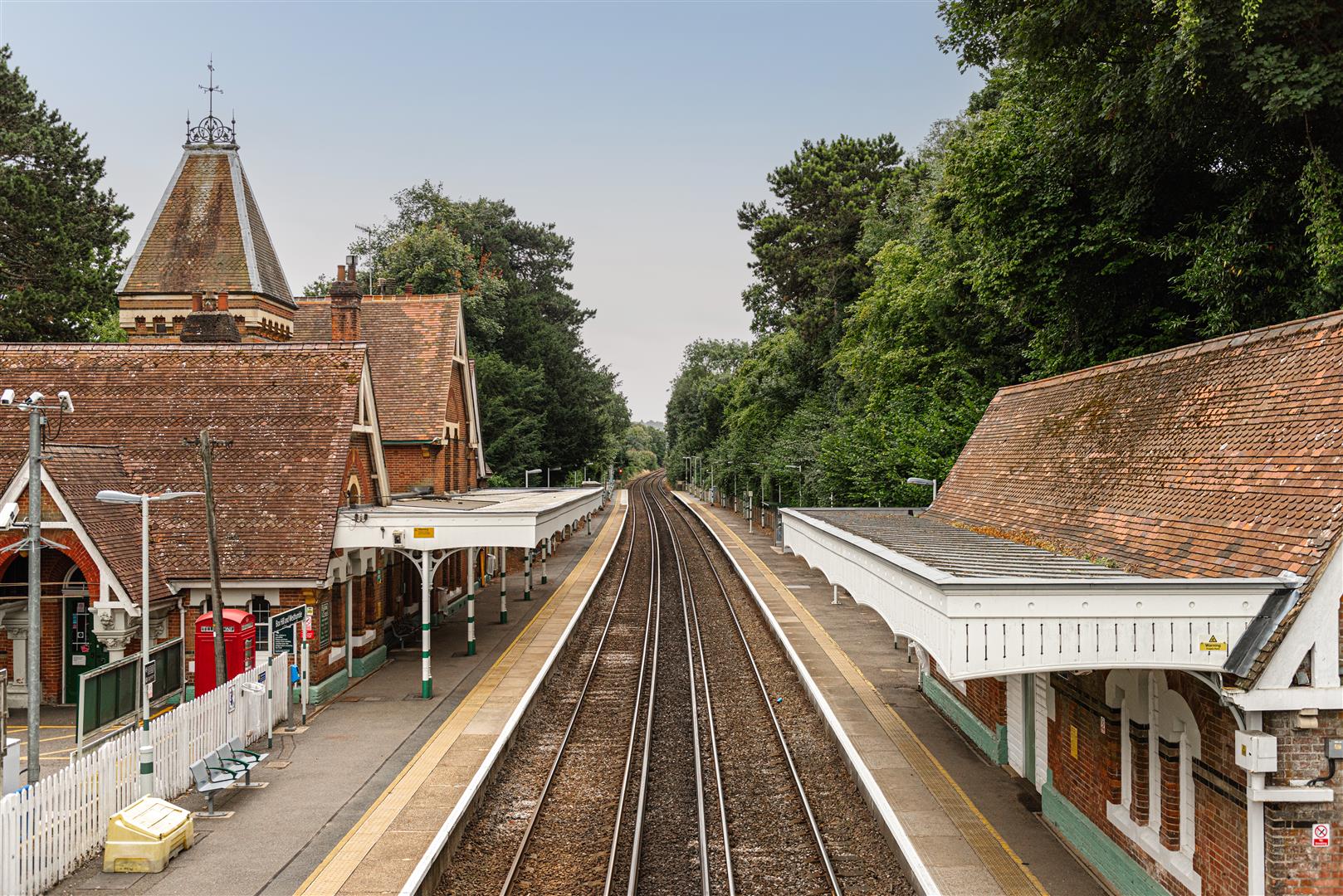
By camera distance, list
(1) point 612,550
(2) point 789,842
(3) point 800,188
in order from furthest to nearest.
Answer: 1. (3) point 800,188
2. (1) point 612,550
3. (2) point 789,842

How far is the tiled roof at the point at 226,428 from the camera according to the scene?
67.1 feet

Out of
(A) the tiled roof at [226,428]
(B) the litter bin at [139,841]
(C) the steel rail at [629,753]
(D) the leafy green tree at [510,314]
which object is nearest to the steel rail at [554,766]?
(C) the steel rail at [629,753]

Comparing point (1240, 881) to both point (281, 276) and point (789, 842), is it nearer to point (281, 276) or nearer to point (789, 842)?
point (789, 842)

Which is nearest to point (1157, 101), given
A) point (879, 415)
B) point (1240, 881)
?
point (1240, 881)

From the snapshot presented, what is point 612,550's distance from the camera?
2010 inches

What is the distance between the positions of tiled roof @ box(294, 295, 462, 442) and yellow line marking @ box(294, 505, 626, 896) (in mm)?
8075

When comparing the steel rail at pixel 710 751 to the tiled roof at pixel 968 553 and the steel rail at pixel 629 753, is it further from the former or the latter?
the tiled roof at pixel 968 553

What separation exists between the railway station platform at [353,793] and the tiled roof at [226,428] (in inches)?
147

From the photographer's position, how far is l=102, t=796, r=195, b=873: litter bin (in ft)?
38.1

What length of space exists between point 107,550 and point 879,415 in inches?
1040

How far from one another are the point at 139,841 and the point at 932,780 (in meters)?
11.1

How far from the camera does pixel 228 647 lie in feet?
58.3

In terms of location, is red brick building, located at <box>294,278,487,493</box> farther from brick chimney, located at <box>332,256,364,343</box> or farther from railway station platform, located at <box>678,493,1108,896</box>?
railway station platform, located at <box>678,493,1108,896</box>

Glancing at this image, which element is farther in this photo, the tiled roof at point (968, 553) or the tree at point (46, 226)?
the tree at point (46, 226)
